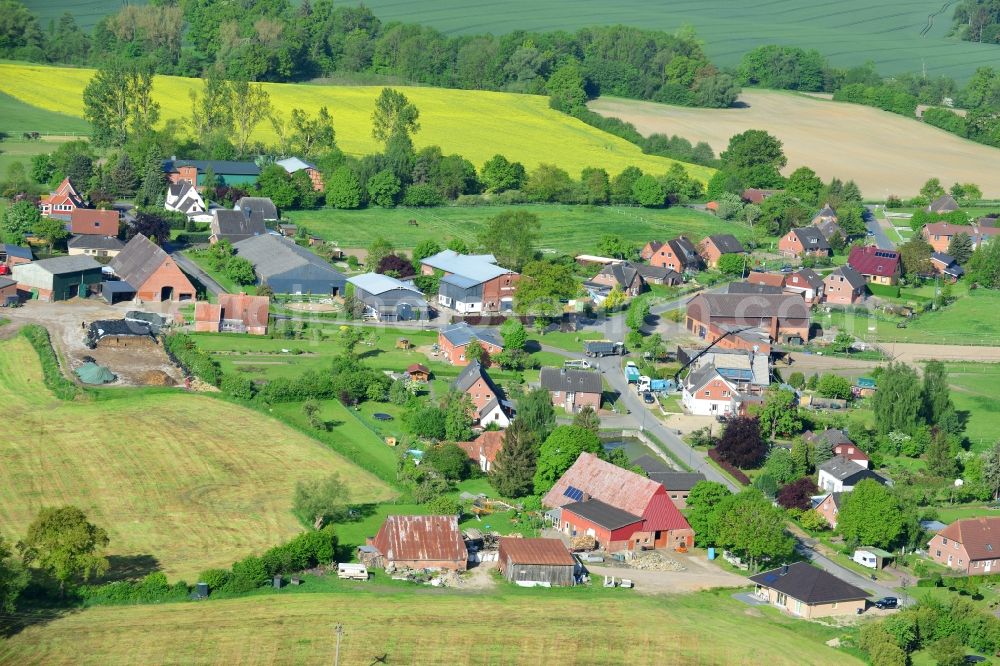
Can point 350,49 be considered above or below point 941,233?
above

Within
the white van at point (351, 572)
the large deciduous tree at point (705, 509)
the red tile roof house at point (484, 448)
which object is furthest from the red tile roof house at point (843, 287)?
the white van at point (351, 572)

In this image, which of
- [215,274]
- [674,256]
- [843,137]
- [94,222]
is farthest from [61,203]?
[843,137]

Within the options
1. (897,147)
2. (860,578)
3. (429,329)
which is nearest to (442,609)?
(860,578)

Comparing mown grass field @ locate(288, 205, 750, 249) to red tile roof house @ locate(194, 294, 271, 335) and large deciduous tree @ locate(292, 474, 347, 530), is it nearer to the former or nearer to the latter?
red tile roof house @ locate(194, 294, 271, 335)

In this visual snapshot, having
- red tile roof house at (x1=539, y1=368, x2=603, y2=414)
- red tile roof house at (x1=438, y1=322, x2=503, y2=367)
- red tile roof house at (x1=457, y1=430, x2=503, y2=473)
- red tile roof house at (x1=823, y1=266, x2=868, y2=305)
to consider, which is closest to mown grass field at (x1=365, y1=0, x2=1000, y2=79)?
red tile roof house at (x1=823, y1=266, x2=868, y2=305)

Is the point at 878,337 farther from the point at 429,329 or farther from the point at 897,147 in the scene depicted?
the point at 897,147

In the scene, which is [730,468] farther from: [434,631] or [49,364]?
[49,364]

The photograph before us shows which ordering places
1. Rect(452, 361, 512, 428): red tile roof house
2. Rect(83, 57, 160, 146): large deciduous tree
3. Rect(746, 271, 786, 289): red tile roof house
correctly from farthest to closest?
Rect(83, 57, 160, 146): large deciduous tree
Rect(746, 271, 786, 289): red tile roof house
Rect(452, 361, 512, 428): red tile roof house
